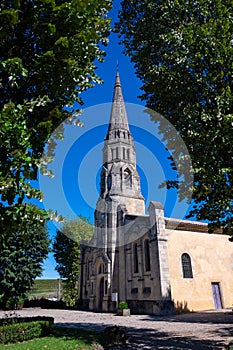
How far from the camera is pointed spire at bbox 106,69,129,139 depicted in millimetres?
38875

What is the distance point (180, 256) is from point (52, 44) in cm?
2112

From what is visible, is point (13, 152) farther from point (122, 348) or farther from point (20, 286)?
point (20, 286)

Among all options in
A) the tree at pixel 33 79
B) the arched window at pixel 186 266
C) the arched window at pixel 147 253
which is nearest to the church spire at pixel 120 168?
the arched window at pixel 147 253

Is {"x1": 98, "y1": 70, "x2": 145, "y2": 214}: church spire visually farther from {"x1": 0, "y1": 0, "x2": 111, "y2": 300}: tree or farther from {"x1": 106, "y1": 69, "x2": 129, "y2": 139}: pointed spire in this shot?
{"x1": 0, "y1": 0, "x2": 111, "y2": 300}: tree

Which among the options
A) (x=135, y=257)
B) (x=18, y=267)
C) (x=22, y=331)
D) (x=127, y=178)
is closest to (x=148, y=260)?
(x=135, y=257)

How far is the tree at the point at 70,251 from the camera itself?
127ft

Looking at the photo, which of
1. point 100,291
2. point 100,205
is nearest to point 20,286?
point 100,291

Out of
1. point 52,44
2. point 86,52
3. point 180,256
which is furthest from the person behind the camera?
point 180,256

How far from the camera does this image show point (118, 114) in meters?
40.4

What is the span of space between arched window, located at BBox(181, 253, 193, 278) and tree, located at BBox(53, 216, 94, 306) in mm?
19676

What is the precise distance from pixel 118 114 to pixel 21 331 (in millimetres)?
34520

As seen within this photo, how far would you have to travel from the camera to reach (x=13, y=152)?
5.20m

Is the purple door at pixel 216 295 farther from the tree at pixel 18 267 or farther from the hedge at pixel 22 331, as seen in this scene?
the tree at pixel 18 267

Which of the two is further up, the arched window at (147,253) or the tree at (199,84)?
the tree at (199,84)
